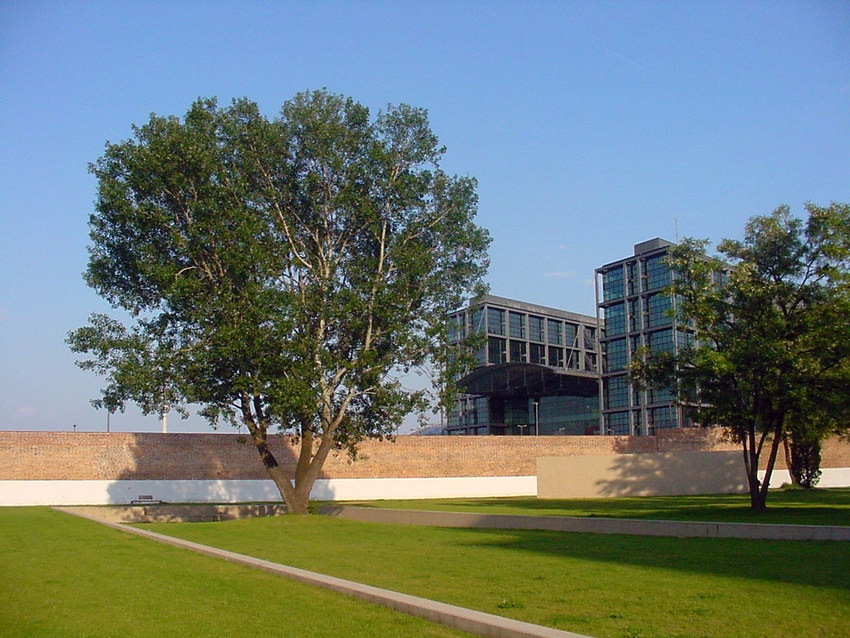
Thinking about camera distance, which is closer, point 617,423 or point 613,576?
point 613,576

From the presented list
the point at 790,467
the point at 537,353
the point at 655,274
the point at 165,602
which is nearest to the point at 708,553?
the point at 165,602

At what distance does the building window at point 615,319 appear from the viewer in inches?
2803

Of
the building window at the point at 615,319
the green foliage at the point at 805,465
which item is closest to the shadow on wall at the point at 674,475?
the green foliage at the point at 805,465

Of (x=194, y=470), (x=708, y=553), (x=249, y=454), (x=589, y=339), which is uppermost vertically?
(x=589, y=339)

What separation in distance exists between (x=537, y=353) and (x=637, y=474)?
42.6 metres

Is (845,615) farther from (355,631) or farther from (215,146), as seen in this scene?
(215,146)

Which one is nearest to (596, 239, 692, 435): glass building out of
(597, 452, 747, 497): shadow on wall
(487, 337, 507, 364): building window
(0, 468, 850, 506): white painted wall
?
(487, 337, 507, 364): building window

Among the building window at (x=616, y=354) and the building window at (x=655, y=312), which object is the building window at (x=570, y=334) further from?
the building window at (x=655, y=312)

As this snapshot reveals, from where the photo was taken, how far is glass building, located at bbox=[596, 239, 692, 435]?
218 feet

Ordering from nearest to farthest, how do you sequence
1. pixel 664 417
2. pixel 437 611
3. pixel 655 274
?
pixel 437 611
pixel 664 417
pixel 655 274

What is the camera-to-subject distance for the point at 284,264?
25391 millimetres

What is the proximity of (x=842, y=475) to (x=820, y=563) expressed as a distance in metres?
47.9

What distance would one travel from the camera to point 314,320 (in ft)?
82.6

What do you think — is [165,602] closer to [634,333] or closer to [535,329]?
[634,333]
